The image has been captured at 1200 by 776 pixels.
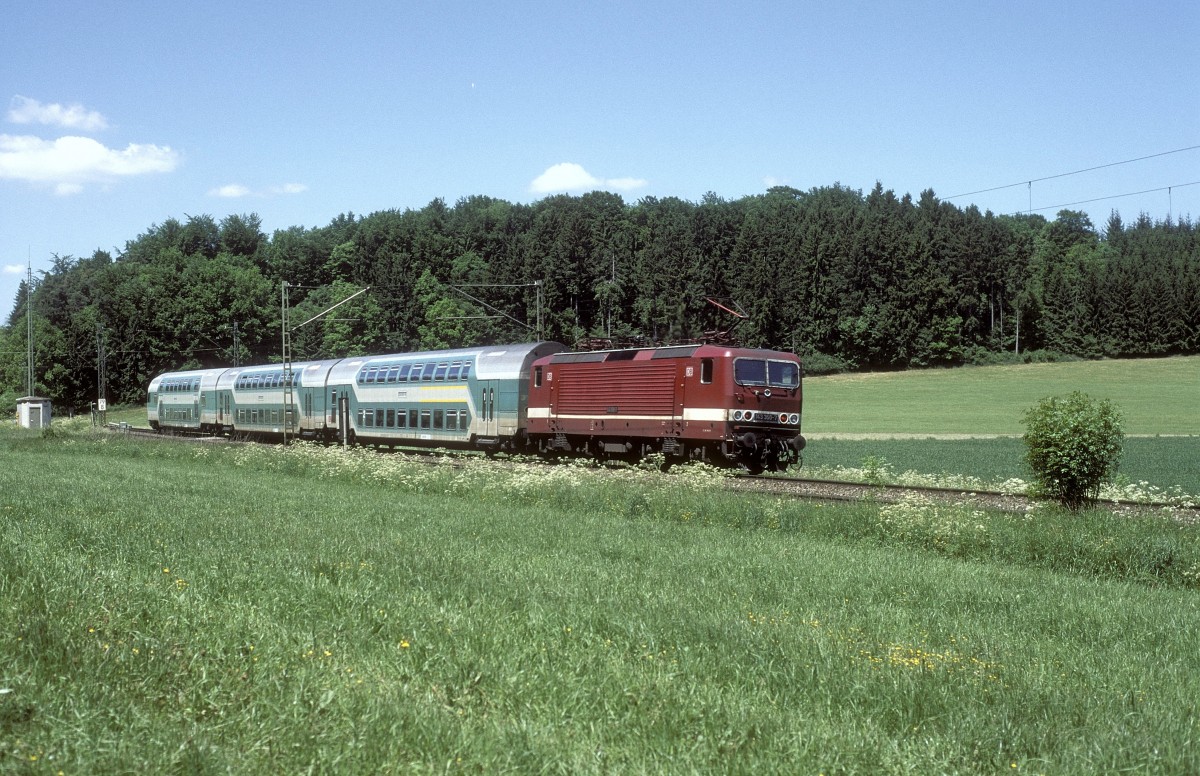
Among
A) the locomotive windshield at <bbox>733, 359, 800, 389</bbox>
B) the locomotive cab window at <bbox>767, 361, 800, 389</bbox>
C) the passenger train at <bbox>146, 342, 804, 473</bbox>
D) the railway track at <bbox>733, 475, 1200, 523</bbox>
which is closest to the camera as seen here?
the railway track at <bbox>733, 475, 1200, 523</bbox>

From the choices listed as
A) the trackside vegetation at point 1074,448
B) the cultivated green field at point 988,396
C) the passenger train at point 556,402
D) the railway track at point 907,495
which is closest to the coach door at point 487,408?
the passenger train at point 556,402

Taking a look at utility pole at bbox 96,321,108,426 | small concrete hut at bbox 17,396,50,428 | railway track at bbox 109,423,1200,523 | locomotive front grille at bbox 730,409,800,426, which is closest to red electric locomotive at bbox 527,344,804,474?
locomotive front grille at bbox 730,409,800,426

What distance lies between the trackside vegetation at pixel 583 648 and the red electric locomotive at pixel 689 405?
43.7ft

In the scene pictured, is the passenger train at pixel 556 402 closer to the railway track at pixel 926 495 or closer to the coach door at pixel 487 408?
the coach door at pixel 487 408

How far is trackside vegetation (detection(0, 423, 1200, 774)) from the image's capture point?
5.33 metres

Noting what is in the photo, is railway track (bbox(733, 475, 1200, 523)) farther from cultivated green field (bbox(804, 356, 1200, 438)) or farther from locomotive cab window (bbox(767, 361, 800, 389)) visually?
cultivated green field (bbox(804, 356, 1200, 438))

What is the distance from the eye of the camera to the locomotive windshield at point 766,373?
29.0m

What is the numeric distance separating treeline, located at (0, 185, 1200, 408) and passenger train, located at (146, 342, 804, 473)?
45936 millimetres

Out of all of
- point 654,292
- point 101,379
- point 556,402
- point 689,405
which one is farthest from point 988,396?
point 101,379

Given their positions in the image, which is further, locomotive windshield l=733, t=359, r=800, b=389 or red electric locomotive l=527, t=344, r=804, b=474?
locomotive windshield l=733, t=359, r=800, b=389

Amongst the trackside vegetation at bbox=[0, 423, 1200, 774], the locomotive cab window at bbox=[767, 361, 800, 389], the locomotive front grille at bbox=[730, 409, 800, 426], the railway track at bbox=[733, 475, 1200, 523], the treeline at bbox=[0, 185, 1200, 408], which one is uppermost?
the treeline at bbox=[0, 185, 1200, 408]

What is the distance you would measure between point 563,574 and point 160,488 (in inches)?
519

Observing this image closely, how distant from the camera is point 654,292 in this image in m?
105

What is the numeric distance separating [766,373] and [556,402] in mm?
7784
